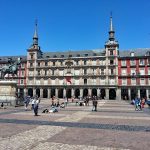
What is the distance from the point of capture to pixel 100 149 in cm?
851

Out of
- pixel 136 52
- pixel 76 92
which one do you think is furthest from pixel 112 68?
pixel 76 92

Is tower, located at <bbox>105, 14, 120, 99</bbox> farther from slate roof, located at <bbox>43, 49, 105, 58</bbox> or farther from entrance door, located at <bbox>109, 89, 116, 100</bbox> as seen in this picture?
slate roof, located at <bbox>43, 49, 105, 58</bbox>

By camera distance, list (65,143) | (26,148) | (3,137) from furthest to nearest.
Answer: (3,137)
(65,143)
(26,148)

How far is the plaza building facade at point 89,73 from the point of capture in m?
71.6

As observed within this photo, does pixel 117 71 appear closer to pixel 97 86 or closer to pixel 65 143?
pixel 97 86

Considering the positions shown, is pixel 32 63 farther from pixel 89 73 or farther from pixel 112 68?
pixel 112 68

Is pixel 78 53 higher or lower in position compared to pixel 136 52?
higher

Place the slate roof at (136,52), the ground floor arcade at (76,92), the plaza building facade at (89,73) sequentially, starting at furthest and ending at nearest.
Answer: the slate roof at (136,52)
the ground floor arcade at (76,92)
the plaza building facade at (89,73)

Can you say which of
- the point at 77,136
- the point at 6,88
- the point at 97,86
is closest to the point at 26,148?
the point at 77,136

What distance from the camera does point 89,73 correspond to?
74.4 m

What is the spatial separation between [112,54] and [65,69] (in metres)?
16.1

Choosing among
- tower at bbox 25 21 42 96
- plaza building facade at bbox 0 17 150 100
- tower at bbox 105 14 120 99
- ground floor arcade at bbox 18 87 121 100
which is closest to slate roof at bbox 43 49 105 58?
plaza building facade at bbox 0 17 150 100

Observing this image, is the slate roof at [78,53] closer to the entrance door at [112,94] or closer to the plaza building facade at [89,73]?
the plaza building facade at [89,73]

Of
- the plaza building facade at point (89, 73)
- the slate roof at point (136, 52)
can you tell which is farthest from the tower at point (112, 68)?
the slate roof at point (136, 52)
